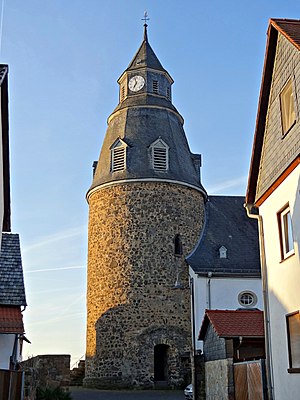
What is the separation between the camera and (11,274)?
58.1ft

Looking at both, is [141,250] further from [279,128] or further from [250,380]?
[279,128]

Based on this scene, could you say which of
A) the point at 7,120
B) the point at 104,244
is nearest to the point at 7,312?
the point at 7,120

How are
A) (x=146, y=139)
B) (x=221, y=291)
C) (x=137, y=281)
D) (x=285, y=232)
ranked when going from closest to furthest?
(x=285, y=232) → (x=221, y=291) → (x=137, y=281) → (x=146, y=139)

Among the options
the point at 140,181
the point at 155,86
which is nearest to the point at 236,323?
the point at 140,181

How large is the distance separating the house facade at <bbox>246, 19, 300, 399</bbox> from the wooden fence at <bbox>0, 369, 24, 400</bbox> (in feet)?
19.1

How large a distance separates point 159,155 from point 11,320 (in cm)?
1608

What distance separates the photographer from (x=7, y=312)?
53.7 ft

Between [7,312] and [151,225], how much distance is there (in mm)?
13000

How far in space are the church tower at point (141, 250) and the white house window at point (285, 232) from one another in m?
15.7

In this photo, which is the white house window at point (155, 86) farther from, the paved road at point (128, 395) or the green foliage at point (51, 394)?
the green foliage at point (51, 394)

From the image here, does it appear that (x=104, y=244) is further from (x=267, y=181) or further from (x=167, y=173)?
(x=267, y=181)

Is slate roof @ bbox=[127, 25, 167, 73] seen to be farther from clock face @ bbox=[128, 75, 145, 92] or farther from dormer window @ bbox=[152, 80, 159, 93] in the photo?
dormer window @ bbox=[152, 80, 159, 93]

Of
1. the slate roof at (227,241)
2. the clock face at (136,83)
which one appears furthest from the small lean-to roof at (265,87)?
the clock face at (136,83)

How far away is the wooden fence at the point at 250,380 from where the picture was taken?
1268 cm
